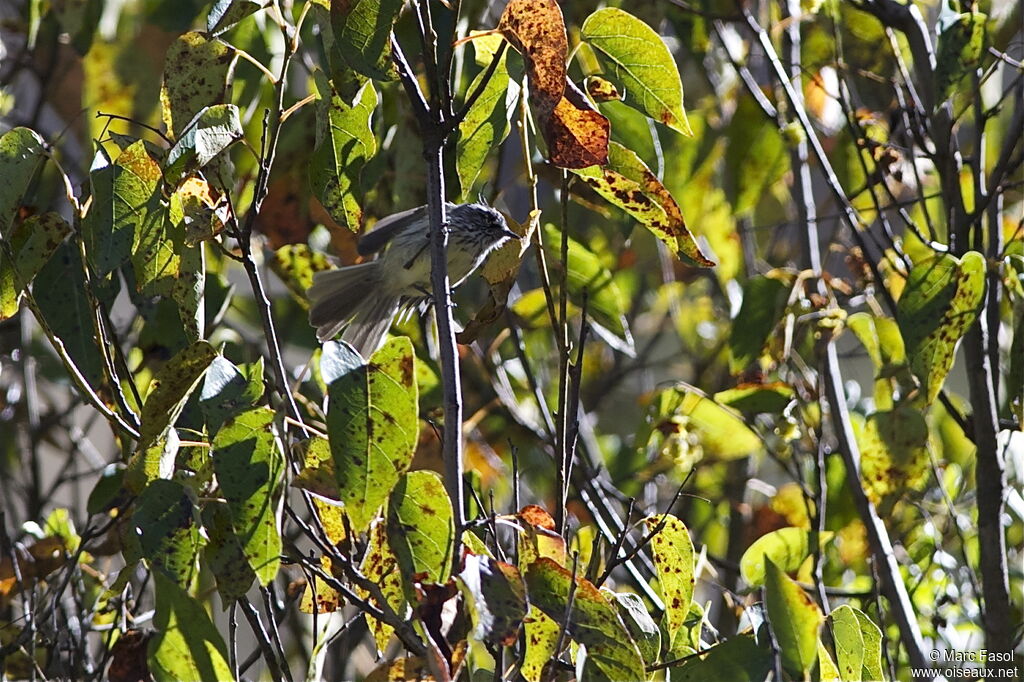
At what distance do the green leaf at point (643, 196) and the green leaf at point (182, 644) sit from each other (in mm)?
605

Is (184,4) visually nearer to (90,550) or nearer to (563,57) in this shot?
(90,550)

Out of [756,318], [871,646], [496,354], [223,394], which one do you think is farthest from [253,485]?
[496,354]

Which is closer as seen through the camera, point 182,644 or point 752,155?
point 182,644

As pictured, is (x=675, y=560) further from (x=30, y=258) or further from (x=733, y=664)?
(x=30, y=258)

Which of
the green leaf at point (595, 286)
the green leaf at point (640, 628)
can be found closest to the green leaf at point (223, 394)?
the green leaf at point (640, 628)

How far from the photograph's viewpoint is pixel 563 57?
3.26 feet

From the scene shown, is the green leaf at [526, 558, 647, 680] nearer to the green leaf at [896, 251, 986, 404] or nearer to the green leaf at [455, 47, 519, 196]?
the green leaf at [455, 47, 519, 196]

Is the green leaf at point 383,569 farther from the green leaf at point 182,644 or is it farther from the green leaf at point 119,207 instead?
the green leaf at point 119,207

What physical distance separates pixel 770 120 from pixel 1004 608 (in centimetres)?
94

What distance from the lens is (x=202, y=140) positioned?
1066 mm

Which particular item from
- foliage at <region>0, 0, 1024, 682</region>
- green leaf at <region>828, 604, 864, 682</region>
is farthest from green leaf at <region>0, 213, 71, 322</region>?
green leaf at <region>828, 604, 864, 682</region>

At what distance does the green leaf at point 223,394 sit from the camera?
961mm

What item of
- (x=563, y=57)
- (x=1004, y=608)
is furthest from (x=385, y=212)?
(x=1004, y=608)

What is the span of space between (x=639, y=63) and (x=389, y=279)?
1.05 metres
